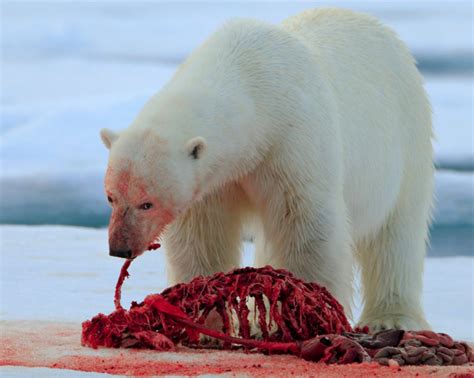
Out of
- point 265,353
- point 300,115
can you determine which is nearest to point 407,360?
point 265,353

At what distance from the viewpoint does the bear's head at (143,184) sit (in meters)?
4.05

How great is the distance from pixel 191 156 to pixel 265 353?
71cm

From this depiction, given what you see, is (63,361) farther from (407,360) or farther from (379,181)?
(379,181)

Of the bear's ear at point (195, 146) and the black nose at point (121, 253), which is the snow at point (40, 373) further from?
the bear's ear at point (195, 146)

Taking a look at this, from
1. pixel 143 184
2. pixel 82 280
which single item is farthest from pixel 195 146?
pixel 82 280

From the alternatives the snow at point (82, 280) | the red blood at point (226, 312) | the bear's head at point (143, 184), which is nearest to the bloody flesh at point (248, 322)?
the red blood at point (226, 312)

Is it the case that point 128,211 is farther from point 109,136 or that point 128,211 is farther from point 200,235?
point 200,235

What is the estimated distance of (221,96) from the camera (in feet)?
14.5

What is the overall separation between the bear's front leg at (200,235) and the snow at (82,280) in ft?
2.06

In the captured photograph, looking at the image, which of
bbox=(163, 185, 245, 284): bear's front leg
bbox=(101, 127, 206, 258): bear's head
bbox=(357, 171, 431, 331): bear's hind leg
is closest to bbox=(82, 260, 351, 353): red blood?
bbox=(101, 127, 206, 258): bear's head

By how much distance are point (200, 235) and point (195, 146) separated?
718 millimetres

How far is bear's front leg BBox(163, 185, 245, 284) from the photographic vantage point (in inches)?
189

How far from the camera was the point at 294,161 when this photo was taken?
457 cm

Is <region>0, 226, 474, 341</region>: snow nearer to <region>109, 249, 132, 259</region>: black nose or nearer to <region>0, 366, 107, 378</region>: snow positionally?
<region>109, 249, 132, 259</region>: black nose
